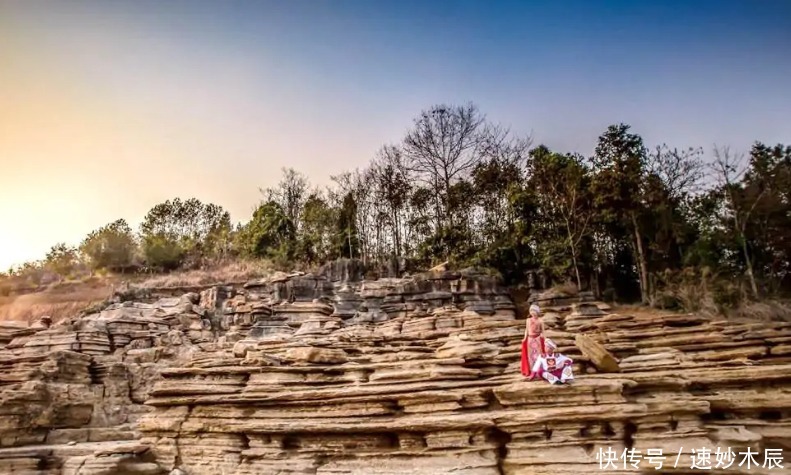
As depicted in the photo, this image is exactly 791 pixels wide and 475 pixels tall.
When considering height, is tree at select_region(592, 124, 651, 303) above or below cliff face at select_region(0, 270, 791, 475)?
above

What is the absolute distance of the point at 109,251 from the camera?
29031 millimetres

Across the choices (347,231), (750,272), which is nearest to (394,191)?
(347,231)

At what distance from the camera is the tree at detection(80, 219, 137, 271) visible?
2900cm

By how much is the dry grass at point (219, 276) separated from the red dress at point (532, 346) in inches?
618

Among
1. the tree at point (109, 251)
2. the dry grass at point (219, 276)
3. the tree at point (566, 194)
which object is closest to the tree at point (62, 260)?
the tree at point (109, 251)

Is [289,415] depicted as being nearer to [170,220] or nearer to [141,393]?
[141,393]

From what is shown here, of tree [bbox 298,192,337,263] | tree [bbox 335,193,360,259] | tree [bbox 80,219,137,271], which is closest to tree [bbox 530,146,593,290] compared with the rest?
tree [bbox 335,193,360,259]

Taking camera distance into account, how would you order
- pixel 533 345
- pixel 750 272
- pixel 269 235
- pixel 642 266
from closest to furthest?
pixel 533 345, pixel 750 272, pixel 642 266, pixel 269 235

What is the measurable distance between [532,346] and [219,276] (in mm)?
17983

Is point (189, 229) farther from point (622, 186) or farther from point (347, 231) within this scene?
point (622, 186)

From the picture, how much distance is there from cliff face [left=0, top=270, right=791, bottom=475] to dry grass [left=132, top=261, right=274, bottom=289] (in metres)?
6.21

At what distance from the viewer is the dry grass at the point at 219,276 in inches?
812

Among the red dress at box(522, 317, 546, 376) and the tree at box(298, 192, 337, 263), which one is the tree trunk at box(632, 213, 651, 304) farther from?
the tree at box(298, 192, 337, 263)

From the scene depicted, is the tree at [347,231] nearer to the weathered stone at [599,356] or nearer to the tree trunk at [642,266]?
the tree trunk at [642,266]
